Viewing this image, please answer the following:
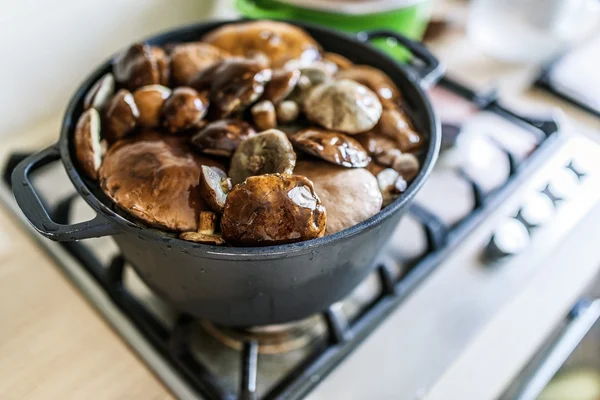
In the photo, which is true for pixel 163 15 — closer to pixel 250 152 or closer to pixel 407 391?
pixel 250 152

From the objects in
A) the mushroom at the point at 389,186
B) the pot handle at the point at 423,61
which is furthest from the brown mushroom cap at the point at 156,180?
the pot handle at the point at 423,61

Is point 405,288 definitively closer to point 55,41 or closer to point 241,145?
point 241,145

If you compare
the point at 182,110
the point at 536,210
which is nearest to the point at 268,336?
the point at 182,110

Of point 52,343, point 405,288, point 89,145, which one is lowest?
point 52,343

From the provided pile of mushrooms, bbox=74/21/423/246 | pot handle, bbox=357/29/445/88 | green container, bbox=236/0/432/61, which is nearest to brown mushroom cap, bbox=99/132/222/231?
pile of mushrooms, bbox=74/21/423/246

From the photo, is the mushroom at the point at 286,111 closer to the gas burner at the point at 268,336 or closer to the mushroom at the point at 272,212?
the mushroom at the point at 272,212

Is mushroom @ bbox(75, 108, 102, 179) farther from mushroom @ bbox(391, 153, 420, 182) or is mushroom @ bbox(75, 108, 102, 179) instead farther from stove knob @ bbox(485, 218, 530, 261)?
stove knob @ bbox(485, 218, 530, 261)
